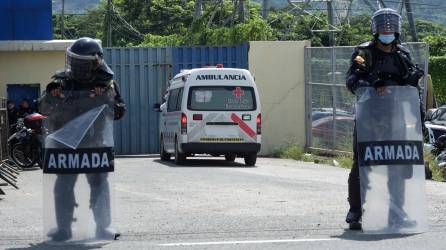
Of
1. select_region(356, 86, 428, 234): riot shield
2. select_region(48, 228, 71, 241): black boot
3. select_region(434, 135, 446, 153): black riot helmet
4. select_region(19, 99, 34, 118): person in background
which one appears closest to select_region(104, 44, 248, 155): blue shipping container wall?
select_region(19, 99, 34, 118): person in background

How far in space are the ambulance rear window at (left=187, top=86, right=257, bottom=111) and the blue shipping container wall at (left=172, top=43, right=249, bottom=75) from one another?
6015mm

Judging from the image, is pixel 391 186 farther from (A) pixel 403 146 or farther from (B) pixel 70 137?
(B) pixel 70 137

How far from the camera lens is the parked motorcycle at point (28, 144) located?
20.5m

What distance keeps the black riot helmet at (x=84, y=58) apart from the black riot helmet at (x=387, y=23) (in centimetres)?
252

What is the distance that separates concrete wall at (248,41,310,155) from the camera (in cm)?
2606

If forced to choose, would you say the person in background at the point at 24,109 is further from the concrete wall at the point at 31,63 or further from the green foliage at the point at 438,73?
the green foliage at the point at 438,73

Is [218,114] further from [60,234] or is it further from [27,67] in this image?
[60,234]

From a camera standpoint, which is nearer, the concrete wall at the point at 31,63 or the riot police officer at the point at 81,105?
the riot police officer at the point at 81,105

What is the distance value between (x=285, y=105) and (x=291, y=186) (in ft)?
39.0

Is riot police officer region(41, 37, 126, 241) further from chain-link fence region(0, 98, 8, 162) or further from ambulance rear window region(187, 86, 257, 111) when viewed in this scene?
ambulance rear window region(187, 86, 257, 111)

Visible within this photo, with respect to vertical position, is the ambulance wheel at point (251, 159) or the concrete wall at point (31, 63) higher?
the concrete wall at point (31, 63)

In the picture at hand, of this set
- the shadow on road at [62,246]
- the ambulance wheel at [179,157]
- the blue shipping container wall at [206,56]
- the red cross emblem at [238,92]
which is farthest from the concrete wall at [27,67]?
the shadow on road at [62,246]

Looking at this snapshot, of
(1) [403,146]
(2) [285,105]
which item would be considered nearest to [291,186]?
(1) [403,146]

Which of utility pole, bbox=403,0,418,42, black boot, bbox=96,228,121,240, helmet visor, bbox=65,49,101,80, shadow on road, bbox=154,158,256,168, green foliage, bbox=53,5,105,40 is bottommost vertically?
shadow on road, bbox=154,158,256,168
